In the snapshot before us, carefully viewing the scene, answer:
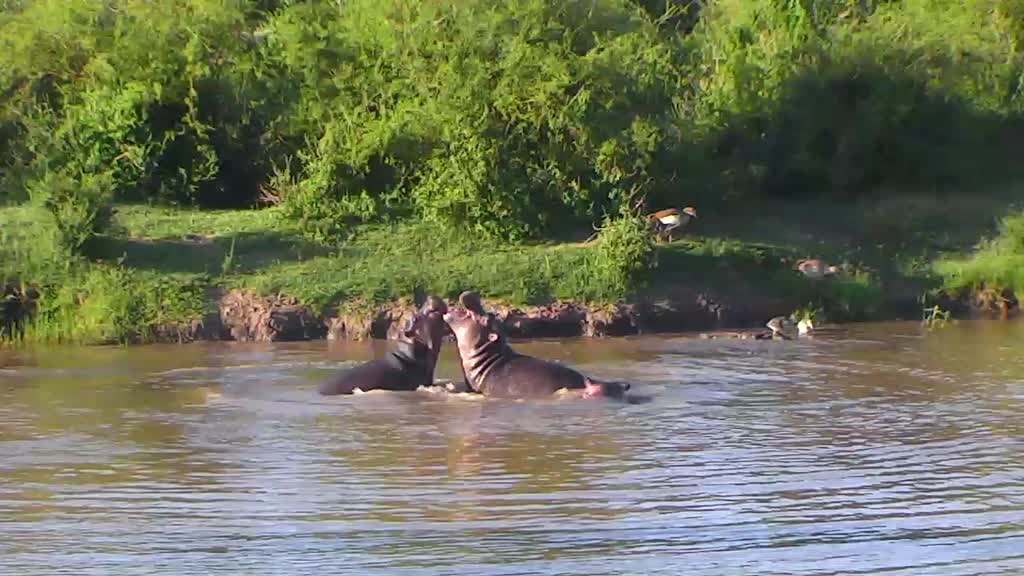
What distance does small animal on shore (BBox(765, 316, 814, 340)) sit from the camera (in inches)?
683

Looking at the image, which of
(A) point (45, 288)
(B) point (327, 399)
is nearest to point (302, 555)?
(B) point (327, 399)

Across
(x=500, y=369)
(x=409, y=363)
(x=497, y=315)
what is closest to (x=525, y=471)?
(x=500, y=369)

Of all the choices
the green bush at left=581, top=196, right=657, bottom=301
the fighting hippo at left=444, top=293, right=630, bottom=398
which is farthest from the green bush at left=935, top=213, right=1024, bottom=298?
the fighting hippo at left=444, top=293, right=630, bottom=398

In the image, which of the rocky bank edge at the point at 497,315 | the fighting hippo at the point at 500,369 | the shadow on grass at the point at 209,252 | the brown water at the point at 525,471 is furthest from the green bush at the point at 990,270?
the fighting hippo at the point at 500,369

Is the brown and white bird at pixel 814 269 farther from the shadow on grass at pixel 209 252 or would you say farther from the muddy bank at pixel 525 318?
the shadow on grass at pixel 209 252

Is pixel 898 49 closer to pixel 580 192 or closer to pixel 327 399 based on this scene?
pixel 580 192

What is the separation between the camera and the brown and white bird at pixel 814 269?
63.4 ft

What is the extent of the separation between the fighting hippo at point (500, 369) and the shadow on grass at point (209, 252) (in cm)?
539

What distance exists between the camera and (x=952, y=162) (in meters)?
23.3

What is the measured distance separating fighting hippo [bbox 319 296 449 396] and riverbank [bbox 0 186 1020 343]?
407 centimetres

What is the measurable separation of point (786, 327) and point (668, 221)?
2488 millimetres

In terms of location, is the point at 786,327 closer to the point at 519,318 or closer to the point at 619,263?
the point at 619,263

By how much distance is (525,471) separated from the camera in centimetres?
1041

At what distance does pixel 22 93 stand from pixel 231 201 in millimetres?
2735
